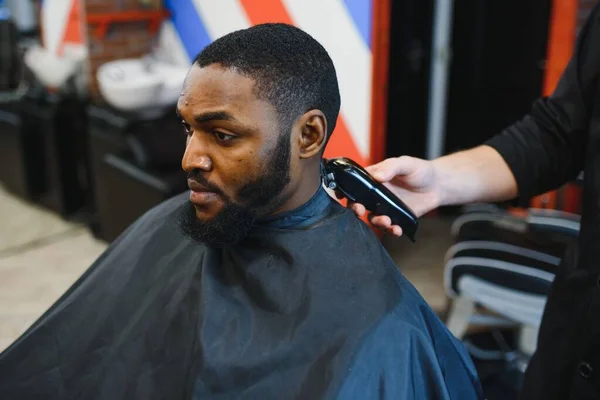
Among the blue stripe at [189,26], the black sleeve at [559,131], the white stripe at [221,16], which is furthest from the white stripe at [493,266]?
the blue stripe at [189,26]

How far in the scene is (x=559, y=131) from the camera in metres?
1.24

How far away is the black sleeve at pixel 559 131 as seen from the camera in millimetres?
1179

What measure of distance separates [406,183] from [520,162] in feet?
0.73

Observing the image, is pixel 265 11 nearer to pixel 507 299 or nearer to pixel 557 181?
pixel 507 299

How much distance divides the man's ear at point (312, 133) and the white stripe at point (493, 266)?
123 cm

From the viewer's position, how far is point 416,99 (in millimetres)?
3842

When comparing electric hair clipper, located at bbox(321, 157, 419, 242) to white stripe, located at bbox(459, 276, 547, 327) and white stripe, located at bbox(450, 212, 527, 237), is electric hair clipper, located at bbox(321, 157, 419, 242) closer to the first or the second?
white stripe, located at bbox(459, 276, 547, 327)

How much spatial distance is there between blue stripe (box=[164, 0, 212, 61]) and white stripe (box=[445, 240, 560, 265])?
1.74 m

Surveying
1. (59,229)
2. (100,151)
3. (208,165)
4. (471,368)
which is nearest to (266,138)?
(208,165)

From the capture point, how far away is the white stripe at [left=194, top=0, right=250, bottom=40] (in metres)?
3.17

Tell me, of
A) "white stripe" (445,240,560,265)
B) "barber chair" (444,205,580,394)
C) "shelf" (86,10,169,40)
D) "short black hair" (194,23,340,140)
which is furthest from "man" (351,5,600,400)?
"shelf" (86,10,169,40)

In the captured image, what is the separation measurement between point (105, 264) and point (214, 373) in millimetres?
395

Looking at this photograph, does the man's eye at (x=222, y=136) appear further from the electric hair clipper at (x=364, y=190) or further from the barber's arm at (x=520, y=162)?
the barber's arm at (x=520, y=162)

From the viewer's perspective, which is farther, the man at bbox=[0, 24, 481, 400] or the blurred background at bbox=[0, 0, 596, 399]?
the blurred background at bbox=[0, 0, 596, 399]
